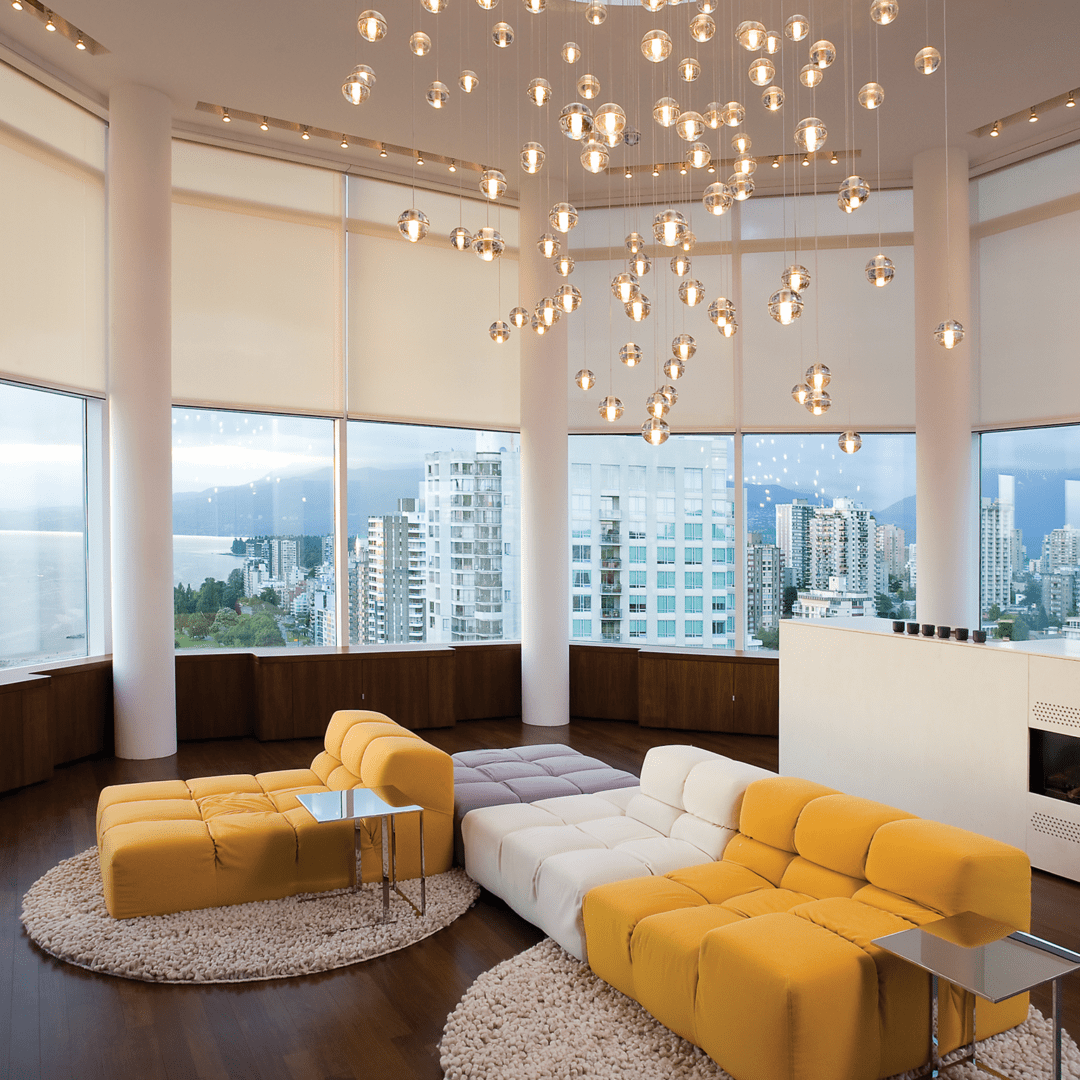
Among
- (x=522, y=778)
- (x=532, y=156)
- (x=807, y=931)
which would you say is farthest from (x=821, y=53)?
(x=522, y=778)

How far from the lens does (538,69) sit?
23.9 ft

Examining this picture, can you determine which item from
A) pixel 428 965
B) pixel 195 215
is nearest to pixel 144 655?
pixel 195 215

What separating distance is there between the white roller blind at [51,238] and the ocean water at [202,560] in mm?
1532

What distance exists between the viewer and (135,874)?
4.18m

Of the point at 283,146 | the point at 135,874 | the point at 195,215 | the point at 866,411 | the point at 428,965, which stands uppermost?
the point at 283,146

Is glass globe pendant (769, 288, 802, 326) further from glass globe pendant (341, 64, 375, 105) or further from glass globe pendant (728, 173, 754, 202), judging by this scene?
glass globe pendant (341, 64, 375, 105)

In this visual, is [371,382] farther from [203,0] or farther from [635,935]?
[635,935]

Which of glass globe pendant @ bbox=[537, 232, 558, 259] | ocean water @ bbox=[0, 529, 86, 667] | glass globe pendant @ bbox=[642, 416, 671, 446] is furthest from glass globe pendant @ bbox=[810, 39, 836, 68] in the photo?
ocean water @ bbox=[0, 529, 86, 667]

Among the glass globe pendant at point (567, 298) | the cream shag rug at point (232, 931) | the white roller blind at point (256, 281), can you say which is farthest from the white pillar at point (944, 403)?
the cream shag rug at point (232, 931)

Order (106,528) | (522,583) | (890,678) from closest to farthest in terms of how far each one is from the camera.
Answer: (890,678), (106,528), (522,583)

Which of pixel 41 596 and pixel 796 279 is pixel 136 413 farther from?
pixel 796 279

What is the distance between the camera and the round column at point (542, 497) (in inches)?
350

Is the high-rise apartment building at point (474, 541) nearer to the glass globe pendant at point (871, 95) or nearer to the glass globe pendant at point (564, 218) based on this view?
the glass globe pendant at point (564, 218)

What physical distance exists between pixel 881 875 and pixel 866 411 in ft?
21.6
